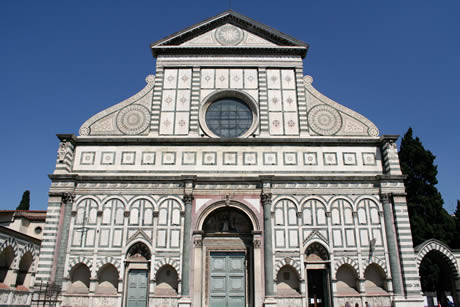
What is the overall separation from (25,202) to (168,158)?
19.4 meters

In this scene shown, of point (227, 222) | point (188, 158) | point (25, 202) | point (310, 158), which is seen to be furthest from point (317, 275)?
point (25, 202)

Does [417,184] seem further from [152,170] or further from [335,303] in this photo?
[152,170]

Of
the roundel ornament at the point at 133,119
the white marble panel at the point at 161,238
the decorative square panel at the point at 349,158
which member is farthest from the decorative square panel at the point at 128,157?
the decorative square panel at the point at 349,158

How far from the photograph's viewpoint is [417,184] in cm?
2494

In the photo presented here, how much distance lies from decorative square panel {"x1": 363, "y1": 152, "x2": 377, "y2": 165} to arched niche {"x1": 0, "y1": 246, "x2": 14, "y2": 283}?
16.9m

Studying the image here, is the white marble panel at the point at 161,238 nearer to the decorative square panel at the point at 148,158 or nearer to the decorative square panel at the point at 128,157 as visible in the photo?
the decorative square panel at the point at 148,158

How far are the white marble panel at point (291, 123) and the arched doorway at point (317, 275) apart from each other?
17.8 feet

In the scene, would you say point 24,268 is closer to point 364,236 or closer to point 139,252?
point 139,252

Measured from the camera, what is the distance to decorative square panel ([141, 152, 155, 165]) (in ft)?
57.5

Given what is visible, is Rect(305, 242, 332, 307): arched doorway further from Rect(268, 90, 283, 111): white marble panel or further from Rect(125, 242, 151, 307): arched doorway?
Rect(125, 242, 151, 307): arched doorway

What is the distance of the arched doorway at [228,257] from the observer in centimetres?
1599

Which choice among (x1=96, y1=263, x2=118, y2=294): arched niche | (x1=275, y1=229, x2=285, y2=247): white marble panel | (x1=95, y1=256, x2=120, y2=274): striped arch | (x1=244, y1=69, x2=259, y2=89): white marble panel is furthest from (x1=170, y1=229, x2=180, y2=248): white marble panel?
(x1=244, y1=69, x2=259, y2=89): white marble panel

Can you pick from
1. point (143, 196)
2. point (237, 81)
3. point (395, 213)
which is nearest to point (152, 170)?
point (143, 196)

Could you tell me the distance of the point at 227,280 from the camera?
16266 mm
